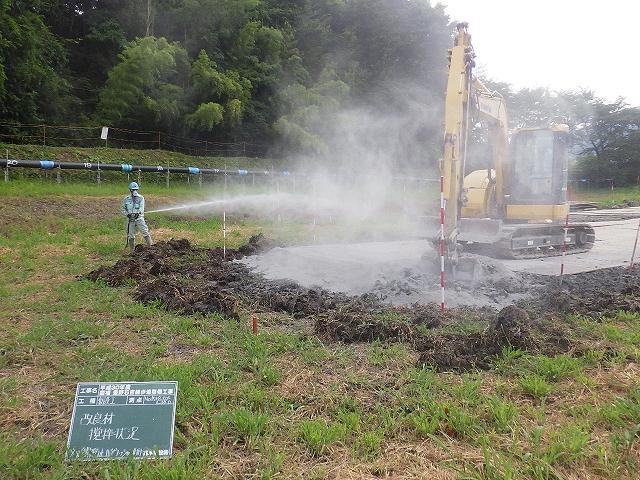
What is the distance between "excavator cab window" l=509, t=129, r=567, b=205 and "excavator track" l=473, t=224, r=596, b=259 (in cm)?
80

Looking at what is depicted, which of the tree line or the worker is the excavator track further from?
the worker

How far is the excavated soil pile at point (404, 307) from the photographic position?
4.21m

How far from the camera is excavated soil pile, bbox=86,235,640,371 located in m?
4.21

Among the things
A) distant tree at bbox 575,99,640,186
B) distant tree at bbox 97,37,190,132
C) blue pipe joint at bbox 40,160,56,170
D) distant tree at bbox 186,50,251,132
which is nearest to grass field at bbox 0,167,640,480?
blue pipe joint at bbox 40,160,56,170

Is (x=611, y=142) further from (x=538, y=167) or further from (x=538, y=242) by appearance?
(x=538, y=242)

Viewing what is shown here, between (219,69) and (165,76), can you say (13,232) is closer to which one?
(165,76)

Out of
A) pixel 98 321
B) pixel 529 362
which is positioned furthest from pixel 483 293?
pixel 98 321

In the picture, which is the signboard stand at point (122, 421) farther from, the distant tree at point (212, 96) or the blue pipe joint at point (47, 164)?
the distant tree at point (212, 96)

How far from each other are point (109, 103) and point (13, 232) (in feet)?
48.9

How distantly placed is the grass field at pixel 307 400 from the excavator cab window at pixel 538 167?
6239 mm

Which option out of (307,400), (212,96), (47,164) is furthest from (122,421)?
(212,96)

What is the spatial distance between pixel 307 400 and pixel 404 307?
2587mm

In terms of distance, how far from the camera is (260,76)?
1163 inches

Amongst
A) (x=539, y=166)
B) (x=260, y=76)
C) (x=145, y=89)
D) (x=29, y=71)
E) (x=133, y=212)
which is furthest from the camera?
(x=260, y=76)
